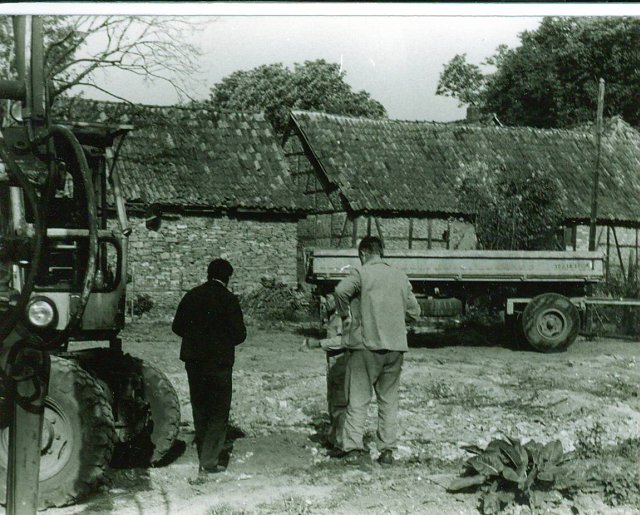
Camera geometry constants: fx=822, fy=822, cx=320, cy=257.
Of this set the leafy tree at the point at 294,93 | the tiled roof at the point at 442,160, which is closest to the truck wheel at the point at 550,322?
the tiled roof at the point at 442,160

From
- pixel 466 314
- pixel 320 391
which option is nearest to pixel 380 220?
pixel 466 314

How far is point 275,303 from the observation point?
20.9 meters

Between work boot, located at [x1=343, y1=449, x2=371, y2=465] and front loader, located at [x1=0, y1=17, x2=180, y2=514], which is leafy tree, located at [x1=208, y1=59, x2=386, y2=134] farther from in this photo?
work boot, located at [x1=343, y1=449, x2=371, y2=465]

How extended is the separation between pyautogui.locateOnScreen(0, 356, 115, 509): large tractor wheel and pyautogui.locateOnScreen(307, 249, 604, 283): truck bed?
8.87m

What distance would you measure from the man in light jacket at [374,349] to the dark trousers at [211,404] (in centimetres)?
105

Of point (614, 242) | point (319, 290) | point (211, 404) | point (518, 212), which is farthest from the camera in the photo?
point (614, 242)

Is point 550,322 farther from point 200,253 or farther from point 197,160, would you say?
point 197,160

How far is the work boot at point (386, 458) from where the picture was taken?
686 centimetres

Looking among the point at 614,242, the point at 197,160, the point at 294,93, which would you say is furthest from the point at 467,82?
the point at 197,160

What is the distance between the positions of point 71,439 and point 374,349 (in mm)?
2518

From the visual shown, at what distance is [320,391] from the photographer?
36.2ft

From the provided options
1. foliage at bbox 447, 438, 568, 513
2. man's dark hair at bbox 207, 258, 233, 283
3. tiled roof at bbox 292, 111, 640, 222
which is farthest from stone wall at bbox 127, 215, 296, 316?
foliage at bbox 447, 438, 568, 513

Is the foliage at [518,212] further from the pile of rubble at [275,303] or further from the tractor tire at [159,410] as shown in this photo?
the tractor tire at [159,410]

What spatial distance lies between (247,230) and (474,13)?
56.2 feet
